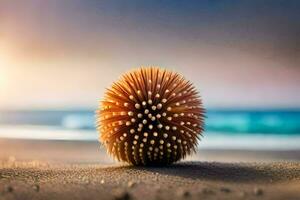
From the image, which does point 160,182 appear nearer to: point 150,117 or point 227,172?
point 150,117

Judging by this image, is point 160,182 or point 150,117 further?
point 150,117

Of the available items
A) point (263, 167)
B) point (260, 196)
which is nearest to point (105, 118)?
point (263, 167)

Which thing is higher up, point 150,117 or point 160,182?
point 150,117

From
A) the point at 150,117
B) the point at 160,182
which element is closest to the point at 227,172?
the point at 150,117

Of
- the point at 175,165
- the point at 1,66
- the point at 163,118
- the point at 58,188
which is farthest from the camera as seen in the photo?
the point at 1,66

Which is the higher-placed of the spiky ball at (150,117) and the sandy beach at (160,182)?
the spiky ball at (150,117)

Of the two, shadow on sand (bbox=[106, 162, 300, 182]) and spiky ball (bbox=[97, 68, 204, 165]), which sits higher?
spiky ball (bbox=[97, 68, 204, 165])

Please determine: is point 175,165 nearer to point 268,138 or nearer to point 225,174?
point 225,174

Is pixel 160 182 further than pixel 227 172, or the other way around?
pixel 227 172
